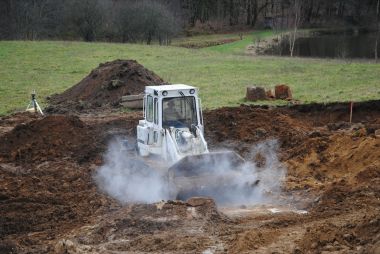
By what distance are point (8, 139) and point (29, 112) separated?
5041mm

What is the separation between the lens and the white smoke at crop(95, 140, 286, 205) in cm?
1362

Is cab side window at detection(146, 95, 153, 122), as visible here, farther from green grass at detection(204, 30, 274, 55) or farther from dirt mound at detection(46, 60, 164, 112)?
green grass at detection(204, 30, 274, 55)

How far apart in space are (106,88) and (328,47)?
32.4 metres

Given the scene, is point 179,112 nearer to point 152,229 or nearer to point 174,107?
point 174,107

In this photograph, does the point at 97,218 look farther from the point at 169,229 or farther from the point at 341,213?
the point at 341,213

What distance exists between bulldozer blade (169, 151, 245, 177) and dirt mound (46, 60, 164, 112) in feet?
38.4

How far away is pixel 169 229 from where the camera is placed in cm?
1139

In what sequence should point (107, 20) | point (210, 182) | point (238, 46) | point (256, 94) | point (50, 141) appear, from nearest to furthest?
point (210, 182)
point (50, 141)
point (256, 94)
point (238, 46)
point (107, 20)

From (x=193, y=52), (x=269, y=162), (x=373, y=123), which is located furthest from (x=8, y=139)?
(x=193, y=52)

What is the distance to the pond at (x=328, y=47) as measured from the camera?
4690cm

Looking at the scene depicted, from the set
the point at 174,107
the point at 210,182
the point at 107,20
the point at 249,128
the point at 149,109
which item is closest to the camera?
the point at 210,182

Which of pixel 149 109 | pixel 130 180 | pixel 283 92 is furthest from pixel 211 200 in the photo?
pixel 283 92

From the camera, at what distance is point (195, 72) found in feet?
112

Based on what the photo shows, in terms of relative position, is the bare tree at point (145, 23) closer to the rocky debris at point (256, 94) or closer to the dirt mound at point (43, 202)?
the rocky debris at point (256, 94)
